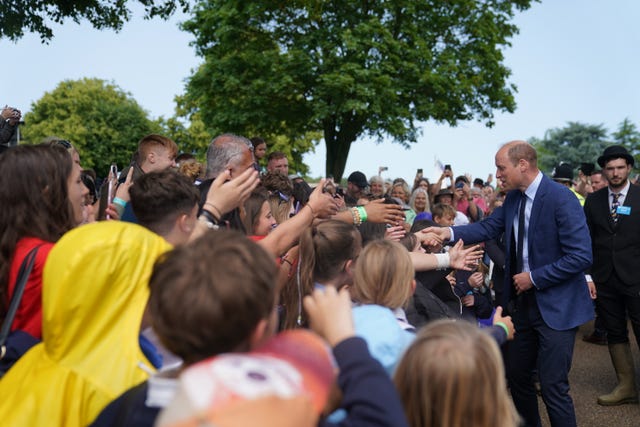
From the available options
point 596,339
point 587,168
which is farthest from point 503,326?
point 587,168

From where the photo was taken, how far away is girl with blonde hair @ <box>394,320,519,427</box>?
1769 millimetres

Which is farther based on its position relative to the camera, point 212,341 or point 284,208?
point 284,208

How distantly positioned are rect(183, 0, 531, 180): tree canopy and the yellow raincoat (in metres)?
20.0

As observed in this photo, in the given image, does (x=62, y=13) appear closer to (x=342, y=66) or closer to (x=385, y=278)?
(x=385, y=278)

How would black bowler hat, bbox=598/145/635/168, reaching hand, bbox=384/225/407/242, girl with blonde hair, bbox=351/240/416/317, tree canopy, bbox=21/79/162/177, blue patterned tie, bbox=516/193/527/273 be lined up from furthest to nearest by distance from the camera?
tree canopy, bbox=21/79/162/177
black bowler hat, bbox=598/145/635/168
blue patterned tie, bbox=516/193/527/273
reaching hand, bbox=384/225/407/242
girl with blonde hair, bbox=351/240/416/317

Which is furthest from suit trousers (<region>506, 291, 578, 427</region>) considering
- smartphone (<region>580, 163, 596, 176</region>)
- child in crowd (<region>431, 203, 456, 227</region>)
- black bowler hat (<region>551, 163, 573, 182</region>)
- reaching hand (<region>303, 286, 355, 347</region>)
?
smartphone (<region>580, 163, 596, 176</region>)

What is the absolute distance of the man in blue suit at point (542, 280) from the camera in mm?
4488

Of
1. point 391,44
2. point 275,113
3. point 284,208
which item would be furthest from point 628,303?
point 275,113

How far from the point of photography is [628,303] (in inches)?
247

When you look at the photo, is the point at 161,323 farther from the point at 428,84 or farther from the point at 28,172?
the point at 428,84

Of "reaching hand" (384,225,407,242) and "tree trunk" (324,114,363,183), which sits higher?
"tree trunk" (324,114,363,183)

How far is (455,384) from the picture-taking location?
1.77 meters

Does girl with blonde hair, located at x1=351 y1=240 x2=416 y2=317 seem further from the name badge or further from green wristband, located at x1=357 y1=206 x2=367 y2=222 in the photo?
the name badge

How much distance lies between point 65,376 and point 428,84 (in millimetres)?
22502
